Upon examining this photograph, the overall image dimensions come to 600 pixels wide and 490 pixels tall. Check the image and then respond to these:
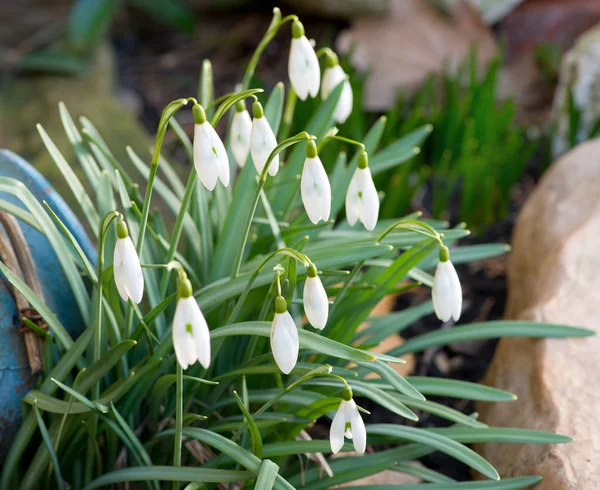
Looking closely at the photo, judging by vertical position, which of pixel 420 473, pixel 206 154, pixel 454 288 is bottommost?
pixel 420 473

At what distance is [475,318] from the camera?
105 inches

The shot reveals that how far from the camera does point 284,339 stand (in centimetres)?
122

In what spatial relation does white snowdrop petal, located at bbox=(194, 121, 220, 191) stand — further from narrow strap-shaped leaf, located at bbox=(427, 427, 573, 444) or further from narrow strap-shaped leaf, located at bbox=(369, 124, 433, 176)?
narrow strap-shaped leaf, located at bbox=(369, 124, 433, 176)

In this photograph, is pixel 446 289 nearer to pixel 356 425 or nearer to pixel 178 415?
pixel 356 425

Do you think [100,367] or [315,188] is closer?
[315,188]

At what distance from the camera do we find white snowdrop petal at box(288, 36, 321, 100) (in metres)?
1.50

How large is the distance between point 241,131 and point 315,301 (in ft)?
1.64

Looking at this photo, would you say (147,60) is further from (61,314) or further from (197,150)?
(197,150)

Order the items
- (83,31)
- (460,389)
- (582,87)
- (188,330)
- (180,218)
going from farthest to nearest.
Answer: (83,31), (582,87), (460,389), (180,218), (188,330)

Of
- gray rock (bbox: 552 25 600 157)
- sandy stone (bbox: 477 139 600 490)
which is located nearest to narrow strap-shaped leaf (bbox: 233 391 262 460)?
sandy stone (bbox: 477 139 600 490)

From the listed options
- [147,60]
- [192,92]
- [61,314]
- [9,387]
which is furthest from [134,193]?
[147,60]

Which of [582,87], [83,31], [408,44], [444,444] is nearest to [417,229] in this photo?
[444,444]

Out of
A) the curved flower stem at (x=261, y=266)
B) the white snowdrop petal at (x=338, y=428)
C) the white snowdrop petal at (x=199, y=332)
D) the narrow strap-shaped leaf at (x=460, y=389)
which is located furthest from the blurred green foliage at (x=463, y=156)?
the white snowdrop petal at (x=199, y=332)

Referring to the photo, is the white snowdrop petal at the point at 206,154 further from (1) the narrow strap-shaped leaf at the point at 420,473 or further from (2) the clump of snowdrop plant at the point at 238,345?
(1) the narrow strap-shaped leaf at the point at 420,473
